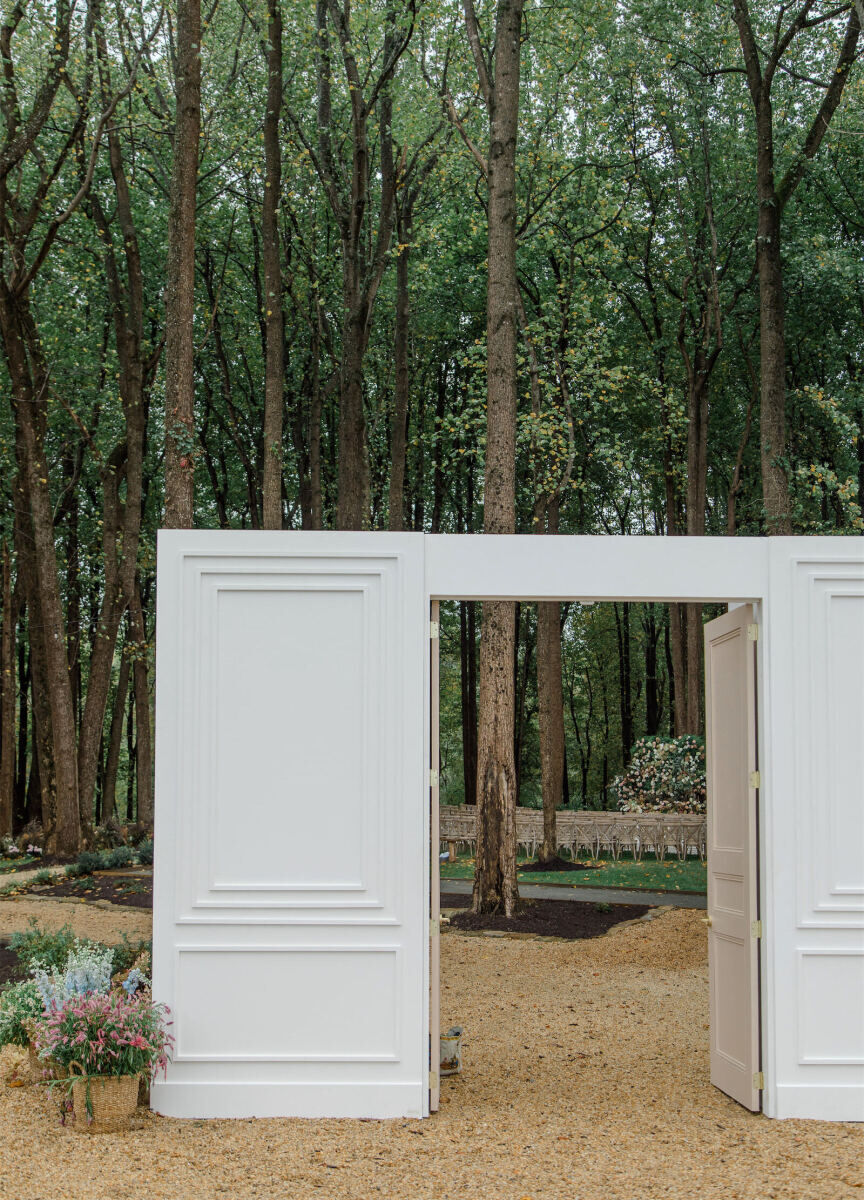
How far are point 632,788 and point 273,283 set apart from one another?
11190mm

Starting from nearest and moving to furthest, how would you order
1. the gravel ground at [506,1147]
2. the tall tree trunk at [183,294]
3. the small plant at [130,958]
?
the gravel ground at [506,1147]
the small plant at [130,958]
the tall tree trunk at [183,294]

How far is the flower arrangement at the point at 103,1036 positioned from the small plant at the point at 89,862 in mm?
10128

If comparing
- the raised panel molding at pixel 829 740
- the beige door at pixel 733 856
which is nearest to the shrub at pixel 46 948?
the beige door at pixel 733 856

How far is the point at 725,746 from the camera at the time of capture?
21.6 ft

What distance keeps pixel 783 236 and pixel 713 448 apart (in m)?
6.34

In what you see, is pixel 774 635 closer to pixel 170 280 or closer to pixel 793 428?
pixel 170 280

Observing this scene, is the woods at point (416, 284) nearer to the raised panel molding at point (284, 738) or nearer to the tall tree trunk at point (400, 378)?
the tall tree trunk at point (400, 378)

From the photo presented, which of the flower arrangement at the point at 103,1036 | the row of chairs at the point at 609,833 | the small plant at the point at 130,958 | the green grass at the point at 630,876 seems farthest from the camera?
the row of chairs at the point at 609,833

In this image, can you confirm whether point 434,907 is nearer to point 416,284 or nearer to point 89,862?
point 89,862

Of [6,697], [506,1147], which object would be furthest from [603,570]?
[6,697]

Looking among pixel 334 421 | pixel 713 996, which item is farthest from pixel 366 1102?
pixel 334 421

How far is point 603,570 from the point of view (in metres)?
6.03

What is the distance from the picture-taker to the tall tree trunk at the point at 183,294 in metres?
10.7

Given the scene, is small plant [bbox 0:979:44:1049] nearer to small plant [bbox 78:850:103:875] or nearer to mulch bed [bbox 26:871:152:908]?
mulch bed [bbox 26:871:152:908]
